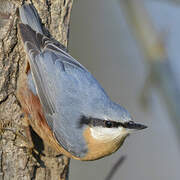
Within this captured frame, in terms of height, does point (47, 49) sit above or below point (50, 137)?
above

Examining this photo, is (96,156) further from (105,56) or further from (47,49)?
(105,56)

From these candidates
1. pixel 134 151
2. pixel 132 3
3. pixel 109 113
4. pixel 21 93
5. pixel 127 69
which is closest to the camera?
pixel 109 113

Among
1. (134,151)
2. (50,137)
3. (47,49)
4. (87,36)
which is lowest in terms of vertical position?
(134,151)

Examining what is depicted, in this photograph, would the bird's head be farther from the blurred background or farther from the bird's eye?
the blurred background

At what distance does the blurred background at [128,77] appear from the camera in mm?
5562

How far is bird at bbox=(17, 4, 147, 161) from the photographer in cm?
254

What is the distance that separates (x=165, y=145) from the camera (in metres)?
6.00

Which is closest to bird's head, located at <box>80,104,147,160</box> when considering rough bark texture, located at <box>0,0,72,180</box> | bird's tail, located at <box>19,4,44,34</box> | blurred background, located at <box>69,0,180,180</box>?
rough bark texture, located at <box>0,0,72,180</box>

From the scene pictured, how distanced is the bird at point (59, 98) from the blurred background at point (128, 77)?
2447mm

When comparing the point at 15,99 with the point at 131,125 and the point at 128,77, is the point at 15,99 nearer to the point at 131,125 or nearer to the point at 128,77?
the point at 131,125

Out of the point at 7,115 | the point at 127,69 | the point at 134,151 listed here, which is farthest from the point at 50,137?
the point at 127,69

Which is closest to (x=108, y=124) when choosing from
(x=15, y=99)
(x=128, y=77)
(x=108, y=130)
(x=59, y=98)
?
(x=108, y=130)

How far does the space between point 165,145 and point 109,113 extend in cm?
375

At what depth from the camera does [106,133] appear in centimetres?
253
